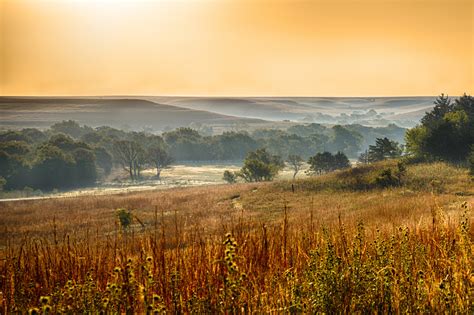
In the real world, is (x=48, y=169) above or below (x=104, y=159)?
above

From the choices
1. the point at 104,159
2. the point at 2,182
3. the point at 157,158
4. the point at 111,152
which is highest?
the point at 111,152

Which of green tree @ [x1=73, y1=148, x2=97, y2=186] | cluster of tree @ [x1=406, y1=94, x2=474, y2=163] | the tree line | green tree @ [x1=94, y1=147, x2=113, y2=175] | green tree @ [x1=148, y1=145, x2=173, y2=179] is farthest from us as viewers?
green tree @ [x1=94, y1=147, x2=113, y2=175]

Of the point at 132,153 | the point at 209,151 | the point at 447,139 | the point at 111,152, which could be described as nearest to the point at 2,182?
the point at 132,153

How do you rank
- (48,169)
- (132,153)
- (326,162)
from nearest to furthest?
(326,162)
(48,169)
(132,153)

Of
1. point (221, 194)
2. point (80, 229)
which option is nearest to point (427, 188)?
point (221, 194)

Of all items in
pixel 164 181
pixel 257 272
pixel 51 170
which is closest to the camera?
pixel 257 272

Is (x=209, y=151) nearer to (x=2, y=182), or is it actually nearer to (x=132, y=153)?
(x=132, y=153)

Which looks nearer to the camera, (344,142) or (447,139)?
(447,139)

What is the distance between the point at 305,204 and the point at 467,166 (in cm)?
1573

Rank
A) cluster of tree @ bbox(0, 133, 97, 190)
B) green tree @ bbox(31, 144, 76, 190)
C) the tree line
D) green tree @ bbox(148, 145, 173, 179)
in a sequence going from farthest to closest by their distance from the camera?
green tree @ bbox(148, 145, 173, 179) → cluster of tree @ bbox(0, 133, 97, 190) → green tree @ bbox(31, 144, 76, 190) → the tree line

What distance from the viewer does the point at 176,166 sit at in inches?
5679

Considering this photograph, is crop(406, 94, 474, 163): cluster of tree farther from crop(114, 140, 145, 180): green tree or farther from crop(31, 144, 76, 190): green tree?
crop(114, 140, 145, 180): green tree

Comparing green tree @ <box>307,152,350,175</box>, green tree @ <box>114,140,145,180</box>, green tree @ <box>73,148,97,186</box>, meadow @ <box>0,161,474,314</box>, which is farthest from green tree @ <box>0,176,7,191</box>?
meadow @ <box>0,161,474,314</box>

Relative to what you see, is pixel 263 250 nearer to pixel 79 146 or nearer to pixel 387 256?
pixel 387 256
